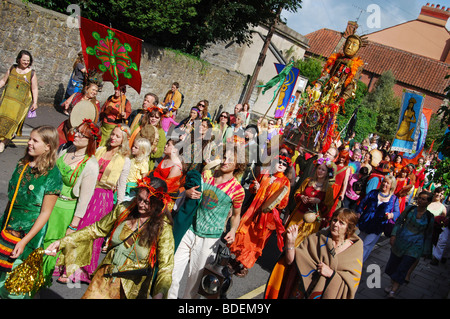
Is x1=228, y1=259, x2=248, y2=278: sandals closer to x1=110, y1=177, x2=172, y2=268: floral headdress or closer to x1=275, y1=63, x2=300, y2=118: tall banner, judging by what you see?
x1=110, y1=177, x2=172, y2=268: floral headdress

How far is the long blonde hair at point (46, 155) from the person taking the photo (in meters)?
3.59

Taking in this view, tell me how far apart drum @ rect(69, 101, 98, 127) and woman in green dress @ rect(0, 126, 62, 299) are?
8.29ft

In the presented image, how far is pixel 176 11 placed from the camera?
14867 millimetres

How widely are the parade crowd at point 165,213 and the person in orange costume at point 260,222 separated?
0.02 metres

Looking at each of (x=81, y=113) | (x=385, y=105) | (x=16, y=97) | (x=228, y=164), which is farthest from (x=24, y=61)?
(x=385, y=105)

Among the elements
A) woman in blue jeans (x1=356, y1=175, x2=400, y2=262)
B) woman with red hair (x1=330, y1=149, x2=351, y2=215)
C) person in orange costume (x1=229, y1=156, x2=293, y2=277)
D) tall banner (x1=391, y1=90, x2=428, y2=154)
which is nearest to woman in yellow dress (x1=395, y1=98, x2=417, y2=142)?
tall banner (x1=391, y1=90, x2=428, y2=154)

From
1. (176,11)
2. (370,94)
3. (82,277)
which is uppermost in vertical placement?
(370,94)

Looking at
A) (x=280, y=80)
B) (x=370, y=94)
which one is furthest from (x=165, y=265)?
(x=370, y=94)

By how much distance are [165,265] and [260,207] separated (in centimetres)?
284

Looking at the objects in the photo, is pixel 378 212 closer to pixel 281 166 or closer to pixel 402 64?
pixel 281 166

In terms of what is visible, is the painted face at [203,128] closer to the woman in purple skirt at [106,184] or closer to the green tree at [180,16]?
the woman in purple skirt at [106,184]

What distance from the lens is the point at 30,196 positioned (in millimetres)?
3566
